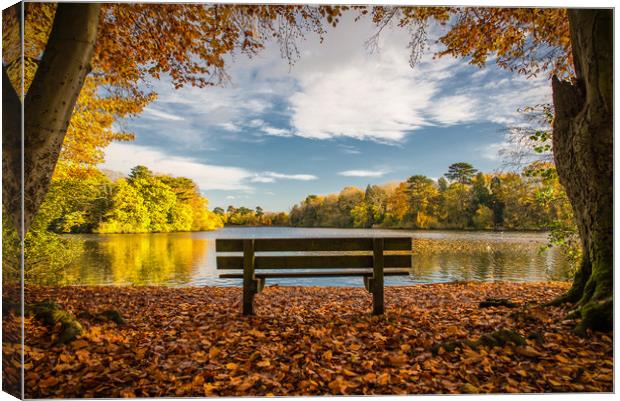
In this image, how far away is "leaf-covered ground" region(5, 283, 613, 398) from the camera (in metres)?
2.75

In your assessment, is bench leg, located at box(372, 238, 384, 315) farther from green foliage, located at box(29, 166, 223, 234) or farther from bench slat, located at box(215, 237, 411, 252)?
green foliage, located at box(29, 166, 223, 234)

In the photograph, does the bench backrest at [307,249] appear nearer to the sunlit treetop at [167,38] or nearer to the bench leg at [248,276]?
the bench leg at [248,276]

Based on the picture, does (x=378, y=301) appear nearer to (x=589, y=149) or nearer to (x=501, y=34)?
(x=589, y=149)

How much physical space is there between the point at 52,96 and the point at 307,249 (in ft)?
9.42

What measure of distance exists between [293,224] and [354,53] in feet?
70.4

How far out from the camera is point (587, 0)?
3.63 m

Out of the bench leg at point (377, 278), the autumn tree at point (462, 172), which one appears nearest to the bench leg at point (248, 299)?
the bench leg at point (377, 278)

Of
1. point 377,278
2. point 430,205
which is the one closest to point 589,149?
point 377,278

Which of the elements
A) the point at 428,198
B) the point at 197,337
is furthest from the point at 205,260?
the point at 428,198

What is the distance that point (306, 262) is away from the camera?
4152mm

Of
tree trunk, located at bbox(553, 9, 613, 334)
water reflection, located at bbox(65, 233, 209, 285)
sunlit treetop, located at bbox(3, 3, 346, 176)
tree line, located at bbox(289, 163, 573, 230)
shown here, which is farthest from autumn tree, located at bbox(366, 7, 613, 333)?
tree line, located at bbox(289, 163, 573, 230)

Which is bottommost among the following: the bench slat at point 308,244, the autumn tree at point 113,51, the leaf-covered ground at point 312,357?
the leaf-covered ground at point 312,357

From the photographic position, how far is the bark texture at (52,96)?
9.95 ft

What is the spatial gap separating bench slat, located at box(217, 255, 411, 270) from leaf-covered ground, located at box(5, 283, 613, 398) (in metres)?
0.58
